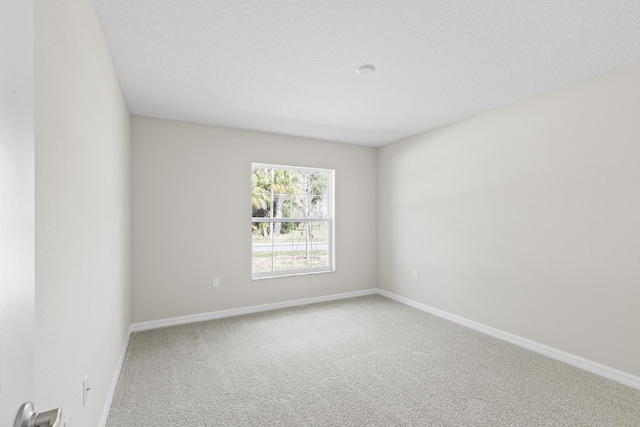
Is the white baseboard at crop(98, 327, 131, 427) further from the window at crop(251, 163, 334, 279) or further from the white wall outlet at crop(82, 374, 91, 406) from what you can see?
the window at crop(251, 163, 334, 279)

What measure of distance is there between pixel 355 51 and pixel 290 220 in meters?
2.62

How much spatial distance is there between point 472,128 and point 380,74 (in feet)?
5.22

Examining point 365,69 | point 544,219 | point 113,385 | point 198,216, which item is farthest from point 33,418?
point 544,219

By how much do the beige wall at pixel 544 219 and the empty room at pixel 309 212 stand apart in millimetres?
17

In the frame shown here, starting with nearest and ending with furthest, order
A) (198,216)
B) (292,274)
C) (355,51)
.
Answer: (355,51) < (198,216) < (292,274)

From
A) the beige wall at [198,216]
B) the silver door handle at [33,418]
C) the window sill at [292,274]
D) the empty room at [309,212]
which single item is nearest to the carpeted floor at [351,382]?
the empty room at [309,212]

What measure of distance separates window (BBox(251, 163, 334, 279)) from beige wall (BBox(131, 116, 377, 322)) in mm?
155

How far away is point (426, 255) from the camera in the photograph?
4.03 m

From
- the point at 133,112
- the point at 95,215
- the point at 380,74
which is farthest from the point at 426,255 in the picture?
the point at 133,112

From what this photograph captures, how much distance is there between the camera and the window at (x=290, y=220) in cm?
413

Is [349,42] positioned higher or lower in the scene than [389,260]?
higher

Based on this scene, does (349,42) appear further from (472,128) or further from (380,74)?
(472,128)

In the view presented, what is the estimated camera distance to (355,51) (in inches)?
83.4

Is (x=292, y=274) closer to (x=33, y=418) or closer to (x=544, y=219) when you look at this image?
(x=544, y=219)
